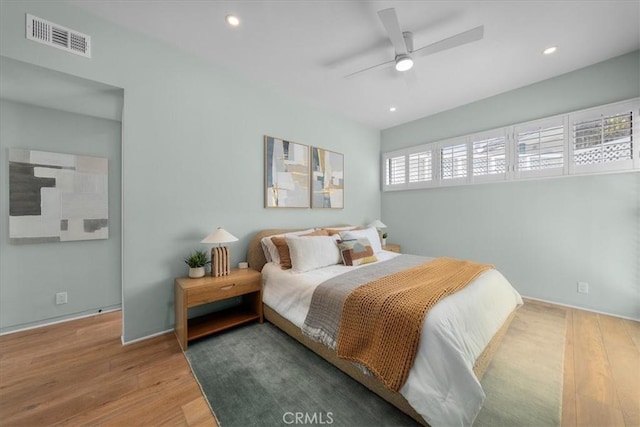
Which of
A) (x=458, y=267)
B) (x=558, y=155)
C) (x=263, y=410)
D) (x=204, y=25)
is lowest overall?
(x=263, y=410)

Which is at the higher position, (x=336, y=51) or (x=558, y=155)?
(x=336, y=51)

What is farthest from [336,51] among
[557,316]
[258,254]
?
[557,316]

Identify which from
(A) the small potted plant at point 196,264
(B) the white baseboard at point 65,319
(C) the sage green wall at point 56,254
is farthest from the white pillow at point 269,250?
(B) the white baseboard at point 65,319

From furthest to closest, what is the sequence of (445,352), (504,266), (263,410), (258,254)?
(504,266) < (258,254) < (263,410) < (445,352)

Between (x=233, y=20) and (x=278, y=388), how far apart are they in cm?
294

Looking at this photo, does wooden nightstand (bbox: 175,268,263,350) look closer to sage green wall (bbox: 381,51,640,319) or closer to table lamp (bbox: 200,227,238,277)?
table lamp (bbox: 200,227,238,277)

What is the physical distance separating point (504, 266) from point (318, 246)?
2.77 metres

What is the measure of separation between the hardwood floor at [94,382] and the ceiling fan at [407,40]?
2912mm

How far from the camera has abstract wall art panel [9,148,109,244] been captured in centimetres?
229

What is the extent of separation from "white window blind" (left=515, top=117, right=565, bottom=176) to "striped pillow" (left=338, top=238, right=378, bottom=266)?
7.89ft

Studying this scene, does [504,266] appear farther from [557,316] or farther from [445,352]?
[445,352]

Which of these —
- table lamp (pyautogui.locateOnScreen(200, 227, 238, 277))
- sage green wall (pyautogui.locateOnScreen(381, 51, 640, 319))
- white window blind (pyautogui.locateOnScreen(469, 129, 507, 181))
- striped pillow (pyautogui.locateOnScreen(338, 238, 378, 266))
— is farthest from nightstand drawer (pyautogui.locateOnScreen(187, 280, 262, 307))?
white window blind (pyautogui.locateOnScreen(469, 129, 507, 181))

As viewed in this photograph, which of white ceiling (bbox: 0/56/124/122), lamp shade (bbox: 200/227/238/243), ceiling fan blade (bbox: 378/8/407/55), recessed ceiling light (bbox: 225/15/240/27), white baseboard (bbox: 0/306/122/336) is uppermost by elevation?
recessed ceiling light (bbox: 225/15/240/27)

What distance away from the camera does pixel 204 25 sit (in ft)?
6.75
